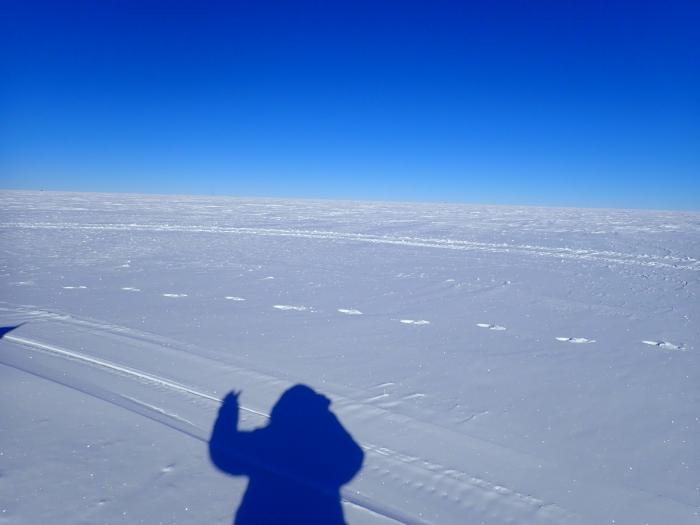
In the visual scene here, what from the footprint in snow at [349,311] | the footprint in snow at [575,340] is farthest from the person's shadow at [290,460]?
the footprint in snow at [575,340]

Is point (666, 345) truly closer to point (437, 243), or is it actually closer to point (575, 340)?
point (575, 340)

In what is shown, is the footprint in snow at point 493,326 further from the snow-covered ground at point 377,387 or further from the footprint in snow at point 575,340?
the footprint in snow at point 575,340

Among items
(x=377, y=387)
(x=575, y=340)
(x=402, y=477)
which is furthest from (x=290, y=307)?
(x=402, y=477)

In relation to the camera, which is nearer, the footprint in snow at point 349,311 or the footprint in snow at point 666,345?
the footprint in snow at point 666,345

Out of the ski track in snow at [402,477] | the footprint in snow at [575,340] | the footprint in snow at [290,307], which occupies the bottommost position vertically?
the ski track in snow at [402,477]

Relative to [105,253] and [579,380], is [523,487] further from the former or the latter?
[105,253]

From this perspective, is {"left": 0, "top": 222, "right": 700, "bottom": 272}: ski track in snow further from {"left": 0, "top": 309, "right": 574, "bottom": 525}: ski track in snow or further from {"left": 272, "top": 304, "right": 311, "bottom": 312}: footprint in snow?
{"left": 0, "top": 309, "right": 574, "bottom": 525}: ski track in snow
